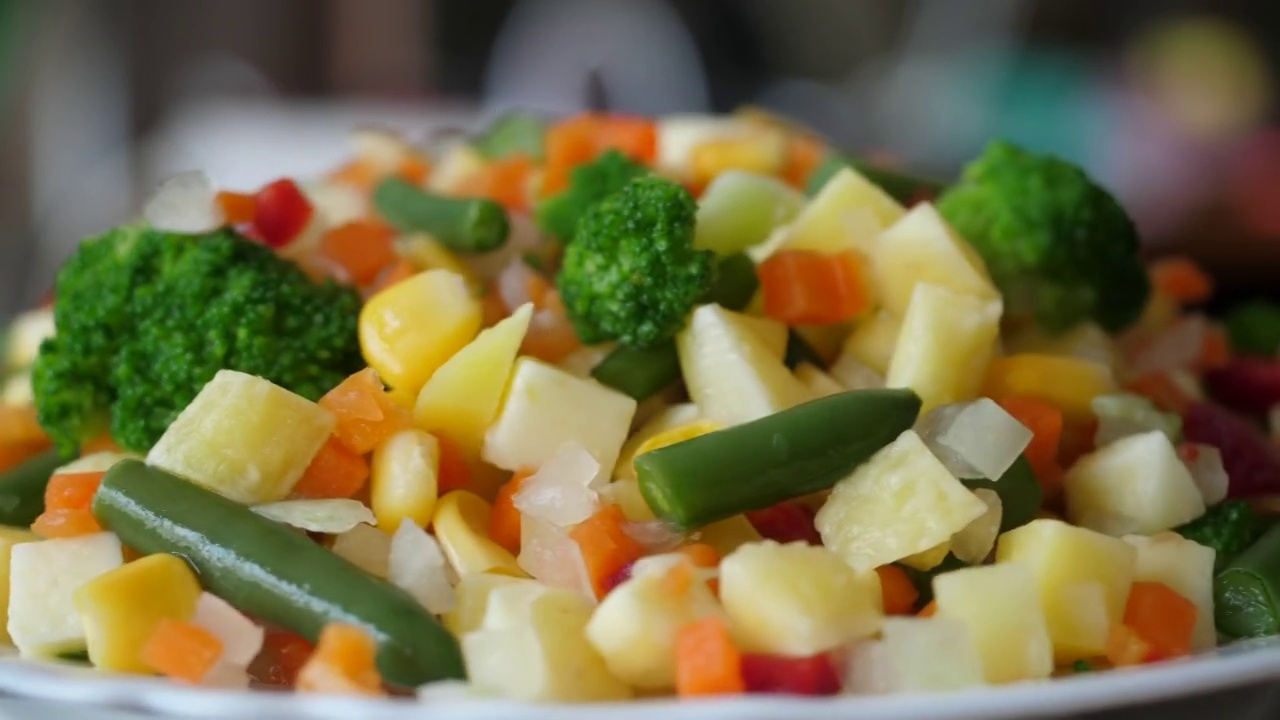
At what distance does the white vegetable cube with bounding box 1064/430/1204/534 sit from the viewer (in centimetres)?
198

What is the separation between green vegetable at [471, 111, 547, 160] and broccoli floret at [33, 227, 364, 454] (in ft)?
3.54

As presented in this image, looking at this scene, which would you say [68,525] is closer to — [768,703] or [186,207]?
[186,207]

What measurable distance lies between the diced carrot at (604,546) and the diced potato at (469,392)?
31cm

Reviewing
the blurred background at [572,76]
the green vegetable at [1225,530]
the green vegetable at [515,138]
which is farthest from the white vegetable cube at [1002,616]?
the blurred background at [572,76]

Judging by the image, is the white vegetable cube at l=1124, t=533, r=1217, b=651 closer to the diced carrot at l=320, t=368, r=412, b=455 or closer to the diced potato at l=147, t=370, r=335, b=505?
the diced carrot at l=320, t=368, r=412, b=455

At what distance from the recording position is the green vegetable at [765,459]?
1.76 meters

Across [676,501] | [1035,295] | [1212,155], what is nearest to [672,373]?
[676,501]

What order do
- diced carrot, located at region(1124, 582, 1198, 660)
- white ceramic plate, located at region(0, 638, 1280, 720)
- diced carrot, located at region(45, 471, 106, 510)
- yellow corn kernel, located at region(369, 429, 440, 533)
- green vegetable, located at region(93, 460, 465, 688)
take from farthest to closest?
diced carrot, located at region(45, 471, 106, 510), yellow corn kernel, located at region(369, 429, 440, 533), diced carrot, located at region(1124, 582, 1198, 660), green vegetable, located at region(93, 460, 465, 688), white ceramic plate, located at region(0, 638, 1280, 720)

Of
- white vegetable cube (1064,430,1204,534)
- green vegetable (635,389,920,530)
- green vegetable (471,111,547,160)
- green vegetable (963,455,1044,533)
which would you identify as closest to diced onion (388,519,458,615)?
green vegetable (635,389,920,530)

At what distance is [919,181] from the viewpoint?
2.85m

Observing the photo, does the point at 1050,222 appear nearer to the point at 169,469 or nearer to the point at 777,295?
the point at 777,295

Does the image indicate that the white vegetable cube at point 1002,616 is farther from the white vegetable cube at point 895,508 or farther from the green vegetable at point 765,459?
the green vegetable at point 765,459

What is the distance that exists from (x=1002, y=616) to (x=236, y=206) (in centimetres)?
175

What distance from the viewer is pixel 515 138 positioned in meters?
3.26
